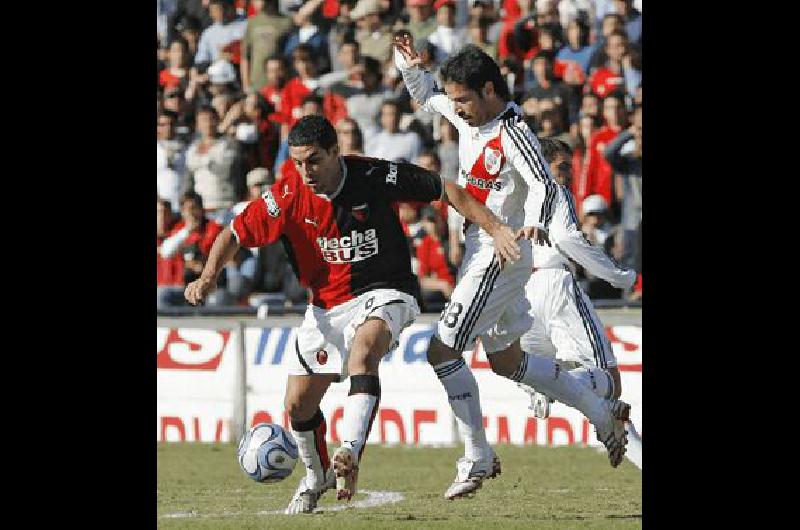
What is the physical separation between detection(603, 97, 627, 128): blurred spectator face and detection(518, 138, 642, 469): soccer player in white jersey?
15.3 feet

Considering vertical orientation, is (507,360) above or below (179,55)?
below

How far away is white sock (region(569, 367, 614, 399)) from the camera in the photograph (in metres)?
12.8

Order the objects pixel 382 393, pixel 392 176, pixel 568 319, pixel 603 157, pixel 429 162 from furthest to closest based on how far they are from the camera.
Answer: pixel 429 162 < pixel 603 157 < pixel 382 393 < pixel 568 319 < pixel 392 176

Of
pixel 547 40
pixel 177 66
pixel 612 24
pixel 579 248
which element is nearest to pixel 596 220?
pixel 612 24

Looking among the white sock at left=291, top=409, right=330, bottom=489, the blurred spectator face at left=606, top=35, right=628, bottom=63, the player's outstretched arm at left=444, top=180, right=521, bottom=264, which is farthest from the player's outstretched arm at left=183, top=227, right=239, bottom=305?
the blurred spectator face at left=606, top=35, right=628, bottom=63

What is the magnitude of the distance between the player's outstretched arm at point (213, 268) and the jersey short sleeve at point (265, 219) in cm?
6

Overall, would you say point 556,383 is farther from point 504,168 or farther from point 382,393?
point 382,393

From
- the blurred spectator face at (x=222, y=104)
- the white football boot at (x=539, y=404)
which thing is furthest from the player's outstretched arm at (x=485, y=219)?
the blurred spectator face at (x=222, y=104)

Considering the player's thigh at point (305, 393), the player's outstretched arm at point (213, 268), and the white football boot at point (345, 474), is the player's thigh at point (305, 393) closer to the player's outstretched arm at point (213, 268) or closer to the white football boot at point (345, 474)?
the player's outstretched arm at point (213, 268)

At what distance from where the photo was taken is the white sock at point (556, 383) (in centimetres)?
1220

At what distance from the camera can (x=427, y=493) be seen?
12852 millimetres

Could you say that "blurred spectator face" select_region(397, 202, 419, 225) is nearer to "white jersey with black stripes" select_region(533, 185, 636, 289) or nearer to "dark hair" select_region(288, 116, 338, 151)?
"white jersey with black stripes" select_region(533, 185, 636, 289)

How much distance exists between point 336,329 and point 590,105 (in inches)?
312

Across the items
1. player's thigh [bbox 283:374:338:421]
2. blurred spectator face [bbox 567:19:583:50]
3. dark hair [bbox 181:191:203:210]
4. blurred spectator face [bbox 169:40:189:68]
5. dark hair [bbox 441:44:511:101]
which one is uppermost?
blurred spectator face [bbox 169:40:189:68]
